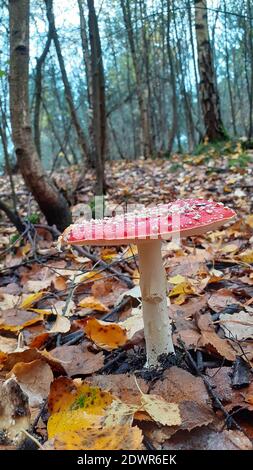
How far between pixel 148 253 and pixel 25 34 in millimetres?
2642

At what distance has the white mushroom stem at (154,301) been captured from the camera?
1.38m

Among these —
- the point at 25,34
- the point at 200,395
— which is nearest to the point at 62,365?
the point at 200,395

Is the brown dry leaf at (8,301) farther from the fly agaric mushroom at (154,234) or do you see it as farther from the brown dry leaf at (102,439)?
the brown dry leaf at (102,439)

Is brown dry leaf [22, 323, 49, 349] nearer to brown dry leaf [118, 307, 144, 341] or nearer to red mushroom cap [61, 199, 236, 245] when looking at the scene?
brown dry leaf [118, 307, 144, 341]

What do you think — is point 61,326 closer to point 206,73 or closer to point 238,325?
point 238,325

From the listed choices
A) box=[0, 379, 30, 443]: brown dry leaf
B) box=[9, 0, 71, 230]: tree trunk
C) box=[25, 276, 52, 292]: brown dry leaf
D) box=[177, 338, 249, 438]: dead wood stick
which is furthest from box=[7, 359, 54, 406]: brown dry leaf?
box=[9, 0, 71, 230]: tree trunk

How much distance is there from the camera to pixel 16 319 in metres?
2.04

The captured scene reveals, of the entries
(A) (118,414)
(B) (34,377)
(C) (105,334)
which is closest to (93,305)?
(C) (105,334)

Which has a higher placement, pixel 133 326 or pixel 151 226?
pixel 151 226

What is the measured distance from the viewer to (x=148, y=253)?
53.9 inches

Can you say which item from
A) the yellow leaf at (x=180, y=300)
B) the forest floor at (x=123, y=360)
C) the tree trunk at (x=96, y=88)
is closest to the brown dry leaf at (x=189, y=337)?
the forest floor at (x=123, y=360)

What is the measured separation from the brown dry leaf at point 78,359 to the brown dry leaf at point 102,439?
425 millimetres

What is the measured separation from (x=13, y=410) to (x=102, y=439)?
250 millimetres

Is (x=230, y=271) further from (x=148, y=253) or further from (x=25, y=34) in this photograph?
(x=25, y=34)
